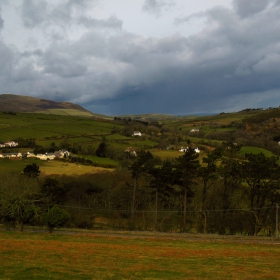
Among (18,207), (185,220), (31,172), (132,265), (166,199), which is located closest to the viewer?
(132,265)

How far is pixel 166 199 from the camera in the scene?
5703cm

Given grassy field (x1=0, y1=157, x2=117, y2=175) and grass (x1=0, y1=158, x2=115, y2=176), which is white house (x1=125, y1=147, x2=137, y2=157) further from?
grass (x1=0, y1=158, x2=115, y2=176)

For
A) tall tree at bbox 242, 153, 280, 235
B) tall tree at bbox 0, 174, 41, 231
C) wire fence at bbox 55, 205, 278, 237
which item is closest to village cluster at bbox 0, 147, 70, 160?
wire fence at bbox 55, 205, 278, 237

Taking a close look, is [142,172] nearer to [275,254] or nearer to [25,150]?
[275,254]

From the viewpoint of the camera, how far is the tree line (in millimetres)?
44625

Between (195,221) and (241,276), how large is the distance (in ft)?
122

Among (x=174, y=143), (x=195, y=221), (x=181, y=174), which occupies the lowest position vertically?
(x=195, y=221)

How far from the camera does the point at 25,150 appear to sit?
104875 mm

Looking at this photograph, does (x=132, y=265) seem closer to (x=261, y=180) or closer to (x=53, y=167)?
(x=261, y=180)

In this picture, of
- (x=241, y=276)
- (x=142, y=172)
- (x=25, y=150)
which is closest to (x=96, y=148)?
(x=25, y=150)

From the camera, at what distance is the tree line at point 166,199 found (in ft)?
146

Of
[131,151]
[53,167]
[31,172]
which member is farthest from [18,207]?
[131,151]

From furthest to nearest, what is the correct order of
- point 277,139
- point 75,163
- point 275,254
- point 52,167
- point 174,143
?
point 277,139
point 174,143
point 75,163
point 52,167
point 275,254

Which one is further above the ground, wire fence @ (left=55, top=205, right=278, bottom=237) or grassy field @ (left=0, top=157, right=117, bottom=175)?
grassy field @ (left=0, top=157, right=117, bottom=175)
